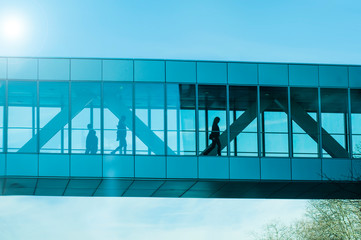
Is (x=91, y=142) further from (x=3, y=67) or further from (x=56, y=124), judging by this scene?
(x=3, y=67)

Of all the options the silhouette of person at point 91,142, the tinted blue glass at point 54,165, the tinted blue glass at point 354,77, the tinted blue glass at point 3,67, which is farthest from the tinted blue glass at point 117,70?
the tinted blue glass at point 354,77

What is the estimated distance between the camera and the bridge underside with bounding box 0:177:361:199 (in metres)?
25.6

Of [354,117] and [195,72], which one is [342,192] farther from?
[195,72]

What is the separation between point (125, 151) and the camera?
2536 cm

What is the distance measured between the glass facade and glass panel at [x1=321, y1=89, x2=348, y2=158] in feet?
0.13

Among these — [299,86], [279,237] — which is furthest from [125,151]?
[279,237]

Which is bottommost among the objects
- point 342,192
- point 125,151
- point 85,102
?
point 342,192

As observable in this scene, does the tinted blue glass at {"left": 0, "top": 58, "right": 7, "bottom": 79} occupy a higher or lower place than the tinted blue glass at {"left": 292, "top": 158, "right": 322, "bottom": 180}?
higher

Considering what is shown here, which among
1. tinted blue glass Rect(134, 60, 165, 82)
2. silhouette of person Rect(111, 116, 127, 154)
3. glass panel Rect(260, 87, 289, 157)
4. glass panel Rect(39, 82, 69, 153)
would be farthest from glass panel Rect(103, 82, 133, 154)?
glass panel Rect(260, 87, 289, 157)

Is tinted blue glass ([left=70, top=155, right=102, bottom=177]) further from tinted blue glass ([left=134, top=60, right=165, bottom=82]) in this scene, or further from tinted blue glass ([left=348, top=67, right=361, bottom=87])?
tinted blue glass ([left=348, top=67, right=361, bottom=87])

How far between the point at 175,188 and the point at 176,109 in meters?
3.47

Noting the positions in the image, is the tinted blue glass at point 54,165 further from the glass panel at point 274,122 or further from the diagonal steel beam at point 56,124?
the glass panel at point 274,122

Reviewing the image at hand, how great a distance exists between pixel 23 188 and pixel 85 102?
4419 millimetres

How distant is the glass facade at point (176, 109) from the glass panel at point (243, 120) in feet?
0.13
